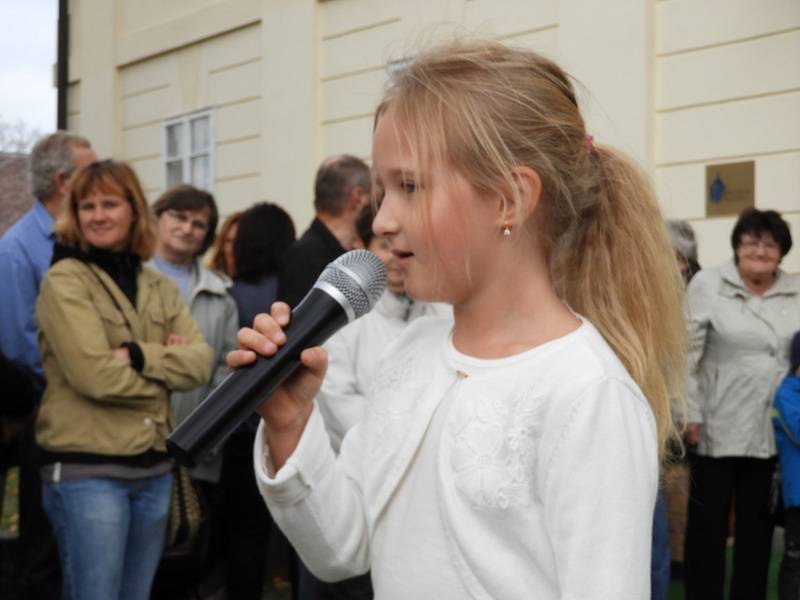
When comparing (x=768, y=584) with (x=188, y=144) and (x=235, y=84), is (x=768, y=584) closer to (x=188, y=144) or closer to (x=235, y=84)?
(x=235, y=84)

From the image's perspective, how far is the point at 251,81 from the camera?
10.2m

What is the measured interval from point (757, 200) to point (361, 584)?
149 inches

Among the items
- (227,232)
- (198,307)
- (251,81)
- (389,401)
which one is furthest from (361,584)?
(251,81)

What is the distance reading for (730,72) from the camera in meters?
6.62

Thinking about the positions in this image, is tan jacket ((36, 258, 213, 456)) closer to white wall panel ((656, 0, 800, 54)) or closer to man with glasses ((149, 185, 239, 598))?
man with glasses ((149, 185, 239, 598))

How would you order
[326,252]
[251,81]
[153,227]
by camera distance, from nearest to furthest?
[153,227]
[326,252]
[251,81]

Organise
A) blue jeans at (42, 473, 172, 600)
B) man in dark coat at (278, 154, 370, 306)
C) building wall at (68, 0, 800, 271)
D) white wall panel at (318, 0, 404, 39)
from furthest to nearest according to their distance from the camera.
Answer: white wall panel at (318, 0, 404, 39) → building wall at (68, 0, 800, 271) → man in dark coat at (278, 154, 370, 306) → blue jeans at (42, 473, 172, 600)

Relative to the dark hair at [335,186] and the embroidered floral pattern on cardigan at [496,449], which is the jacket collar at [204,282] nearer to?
the dark hair at [335,186]

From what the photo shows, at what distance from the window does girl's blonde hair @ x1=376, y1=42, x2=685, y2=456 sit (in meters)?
9.00

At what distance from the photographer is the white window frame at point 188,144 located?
10648 mm

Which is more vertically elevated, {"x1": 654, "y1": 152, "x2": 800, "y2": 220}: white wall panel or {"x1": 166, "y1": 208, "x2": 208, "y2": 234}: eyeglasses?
{"x1": 654, "y1": 152, "x2": 800, "y2": 220}: white wall panel

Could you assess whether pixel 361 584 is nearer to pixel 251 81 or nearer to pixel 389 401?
pixel 389 401

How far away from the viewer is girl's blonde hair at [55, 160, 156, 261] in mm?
3975

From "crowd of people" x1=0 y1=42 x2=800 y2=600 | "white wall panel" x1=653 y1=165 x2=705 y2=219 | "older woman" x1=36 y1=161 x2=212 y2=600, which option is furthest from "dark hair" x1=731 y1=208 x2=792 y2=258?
"crowd of people" x1=0 y1=42 x2=800 y2=600
